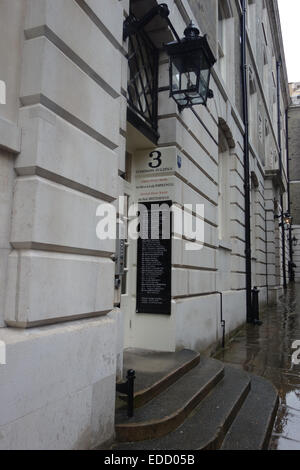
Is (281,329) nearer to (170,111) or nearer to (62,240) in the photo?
(170,111)

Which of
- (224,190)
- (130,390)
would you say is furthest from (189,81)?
(224,190)

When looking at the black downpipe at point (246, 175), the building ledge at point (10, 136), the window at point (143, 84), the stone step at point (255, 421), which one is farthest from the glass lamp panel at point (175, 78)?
the black downpipe at point (246, 175)

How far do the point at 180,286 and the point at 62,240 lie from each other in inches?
130

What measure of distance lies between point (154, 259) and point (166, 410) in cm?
251

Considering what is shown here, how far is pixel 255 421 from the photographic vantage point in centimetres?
372

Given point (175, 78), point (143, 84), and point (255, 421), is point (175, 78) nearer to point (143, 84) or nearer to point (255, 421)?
point (143, 84)

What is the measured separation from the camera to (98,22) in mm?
3170

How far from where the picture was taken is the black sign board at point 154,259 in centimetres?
542

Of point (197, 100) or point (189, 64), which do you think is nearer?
point (189, 64)

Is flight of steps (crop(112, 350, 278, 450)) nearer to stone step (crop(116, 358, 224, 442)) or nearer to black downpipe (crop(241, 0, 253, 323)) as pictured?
stone step (crop(116, 358, 224, 442))

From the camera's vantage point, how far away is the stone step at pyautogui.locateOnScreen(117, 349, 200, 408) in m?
3.58

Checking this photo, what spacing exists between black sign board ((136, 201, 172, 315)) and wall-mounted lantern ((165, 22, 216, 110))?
5.32 ft

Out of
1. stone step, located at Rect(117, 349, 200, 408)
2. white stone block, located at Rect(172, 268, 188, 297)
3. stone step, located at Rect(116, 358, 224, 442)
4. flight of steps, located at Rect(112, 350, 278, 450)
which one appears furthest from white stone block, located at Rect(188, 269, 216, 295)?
stone step, located at Rect(116, 358, 224, 442)
